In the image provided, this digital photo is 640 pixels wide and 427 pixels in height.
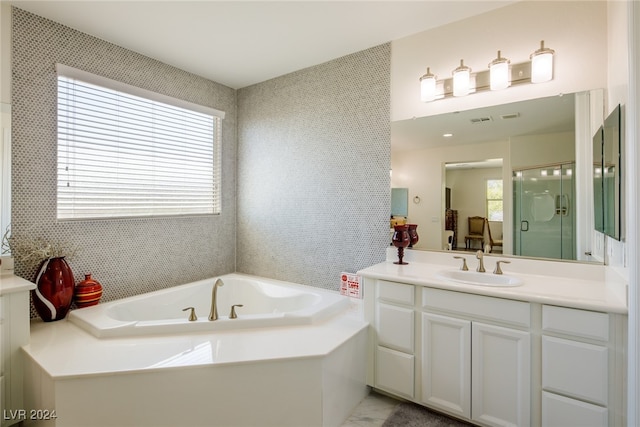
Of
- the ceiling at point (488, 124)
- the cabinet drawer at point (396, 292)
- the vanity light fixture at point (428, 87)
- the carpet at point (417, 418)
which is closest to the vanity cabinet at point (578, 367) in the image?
the carpet at point (417, 418)

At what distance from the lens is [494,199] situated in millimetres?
2125

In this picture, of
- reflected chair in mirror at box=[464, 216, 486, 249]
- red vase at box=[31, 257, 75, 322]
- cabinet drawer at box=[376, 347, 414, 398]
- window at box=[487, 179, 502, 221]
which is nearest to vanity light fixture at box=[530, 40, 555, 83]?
window at box=[487, 179, 502, 221]

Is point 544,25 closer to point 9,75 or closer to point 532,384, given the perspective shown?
point 532,384

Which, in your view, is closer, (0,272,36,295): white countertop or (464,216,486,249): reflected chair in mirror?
(0,272,36,295): white countertop

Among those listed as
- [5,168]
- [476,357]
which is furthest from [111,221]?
[476,357]

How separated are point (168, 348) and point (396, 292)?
1343 mm

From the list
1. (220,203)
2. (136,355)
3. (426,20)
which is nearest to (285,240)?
(220,203)

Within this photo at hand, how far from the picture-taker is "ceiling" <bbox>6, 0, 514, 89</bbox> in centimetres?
204

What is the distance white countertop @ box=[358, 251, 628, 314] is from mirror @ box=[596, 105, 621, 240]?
11.4 inches

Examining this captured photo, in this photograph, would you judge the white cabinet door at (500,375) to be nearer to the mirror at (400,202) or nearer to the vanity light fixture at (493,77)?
the mirror at (400,202)

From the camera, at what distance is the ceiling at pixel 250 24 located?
204 cm

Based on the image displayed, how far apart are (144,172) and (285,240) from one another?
138 centimetres

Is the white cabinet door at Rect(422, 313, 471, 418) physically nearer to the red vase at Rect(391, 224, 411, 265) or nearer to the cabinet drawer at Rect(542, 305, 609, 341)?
the cabinet drawer at Rect(542, 305, 609, 341)

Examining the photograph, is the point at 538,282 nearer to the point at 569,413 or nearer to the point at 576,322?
the point at 576,322
